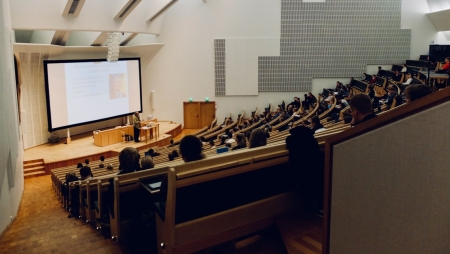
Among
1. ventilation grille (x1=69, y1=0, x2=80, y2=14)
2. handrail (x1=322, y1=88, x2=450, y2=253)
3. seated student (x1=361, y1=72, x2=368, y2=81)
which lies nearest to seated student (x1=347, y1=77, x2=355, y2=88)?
seated student (x1=361, y1=72, x2=368, y2=81)

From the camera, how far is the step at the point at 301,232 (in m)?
2.37

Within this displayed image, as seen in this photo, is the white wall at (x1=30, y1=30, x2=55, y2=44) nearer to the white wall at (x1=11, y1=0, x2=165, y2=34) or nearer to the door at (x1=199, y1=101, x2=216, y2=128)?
the white wall at (x1=11, y1=0, x2=165, y2=34)

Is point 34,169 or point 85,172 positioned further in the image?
point 34,169

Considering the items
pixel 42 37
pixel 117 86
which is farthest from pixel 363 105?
pixel 117 86

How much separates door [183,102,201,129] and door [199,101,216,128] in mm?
155

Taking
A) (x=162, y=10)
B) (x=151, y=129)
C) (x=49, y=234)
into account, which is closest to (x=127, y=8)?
(x=162, y=10)

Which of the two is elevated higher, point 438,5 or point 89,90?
point 438,5

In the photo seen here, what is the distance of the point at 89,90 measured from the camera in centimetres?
1221

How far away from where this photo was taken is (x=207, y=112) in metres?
14.9

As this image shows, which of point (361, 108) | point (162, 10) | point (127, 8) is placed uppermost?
point (162, 10)

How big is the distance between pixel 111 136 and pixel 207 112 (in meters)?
4.24

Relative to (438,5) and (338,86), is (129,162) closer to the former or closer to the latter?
(338,86)

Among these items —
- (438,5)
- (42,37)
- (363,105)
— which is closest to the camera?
(363,105)

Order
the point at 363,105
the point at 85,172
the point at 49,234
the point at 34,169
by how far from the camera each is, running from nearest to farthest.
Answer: the point at 363,105 → the point at 49,234 → the point at 85,172 → the point at 34,169
